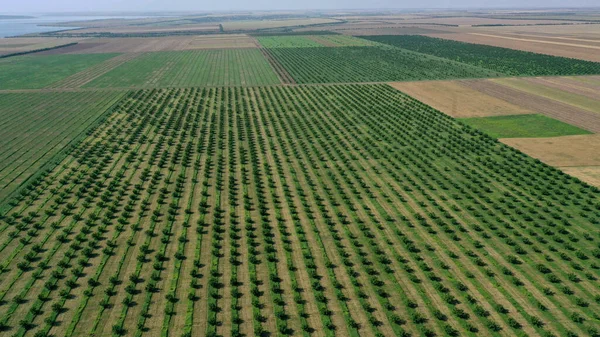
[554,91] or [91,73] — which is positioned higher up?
[91,73]

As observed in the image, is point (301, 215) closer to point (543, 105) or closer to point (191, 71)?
point (543, 105)

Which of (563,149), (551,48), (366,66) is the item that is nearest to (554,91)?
(563,149)

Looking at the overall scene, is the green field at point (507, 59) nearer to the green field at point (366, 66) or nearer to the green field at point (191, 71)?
the green field at point (366, 66)

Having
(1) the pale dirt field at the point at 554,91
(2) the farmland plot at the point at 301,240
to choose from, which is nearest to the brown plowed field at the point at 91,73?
(2) the farmland plot at the point at 301,240

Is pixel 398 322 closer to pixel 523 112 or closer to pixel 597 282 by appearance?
pixel 597 282

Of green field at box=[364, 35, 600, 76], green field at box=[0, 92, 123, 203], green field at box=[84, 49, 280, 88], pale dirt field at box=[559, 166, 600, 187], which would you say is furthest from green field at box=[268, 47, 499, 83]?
pale dirt field at box=[559, 166, 600, 187]

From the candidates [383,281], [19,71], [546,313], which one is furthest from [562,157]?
[19,71]
